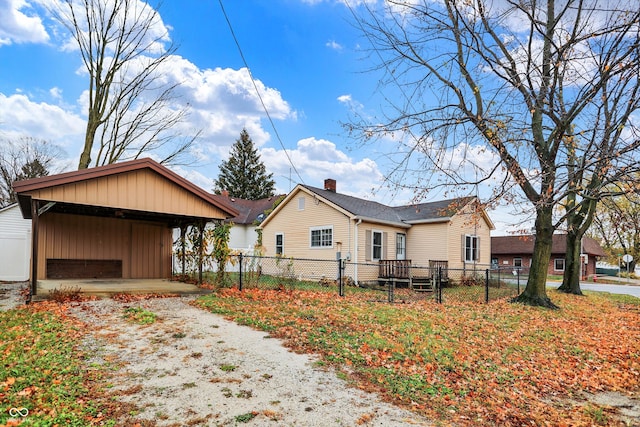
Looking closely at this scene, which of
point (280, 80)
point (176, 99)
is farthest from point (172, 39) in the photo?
point (280, 80)

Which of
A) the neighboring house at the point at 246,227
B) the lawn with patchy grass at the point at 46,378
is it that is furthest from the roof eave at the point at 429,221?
the lawn with patchy grass at the point at 46,378

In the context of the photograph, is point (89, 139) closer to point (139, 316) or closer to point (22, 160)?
point (139, 316)

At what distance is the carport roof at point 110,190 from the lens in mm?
7742

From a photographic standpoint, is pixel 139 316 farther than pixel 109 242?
No

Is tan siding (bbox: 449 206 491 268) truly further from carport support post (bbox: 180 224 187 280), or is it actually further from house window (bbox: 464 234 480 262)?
carport support post (bbox: 180 224 187 280)

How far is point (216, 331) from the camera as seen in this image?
6074 mm

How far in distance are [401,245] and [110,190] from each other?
1317 cm

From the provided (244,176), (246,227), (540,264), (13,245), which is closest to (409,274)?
(540,264)

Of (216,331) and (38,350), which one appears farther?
(216,331)

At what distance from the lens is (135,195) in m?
9.13

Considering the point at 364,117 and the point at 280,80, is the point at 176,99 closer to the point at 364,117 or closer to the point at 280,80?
the point at 280,80

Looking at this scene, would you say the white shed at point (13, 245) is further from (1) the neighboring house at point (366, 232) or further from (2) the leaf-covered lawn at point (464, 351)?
(1) the neighboring house at point (366, 232)

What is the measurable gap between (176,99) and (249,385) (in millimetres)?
17479

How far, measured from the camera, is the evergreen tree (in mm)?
42188
